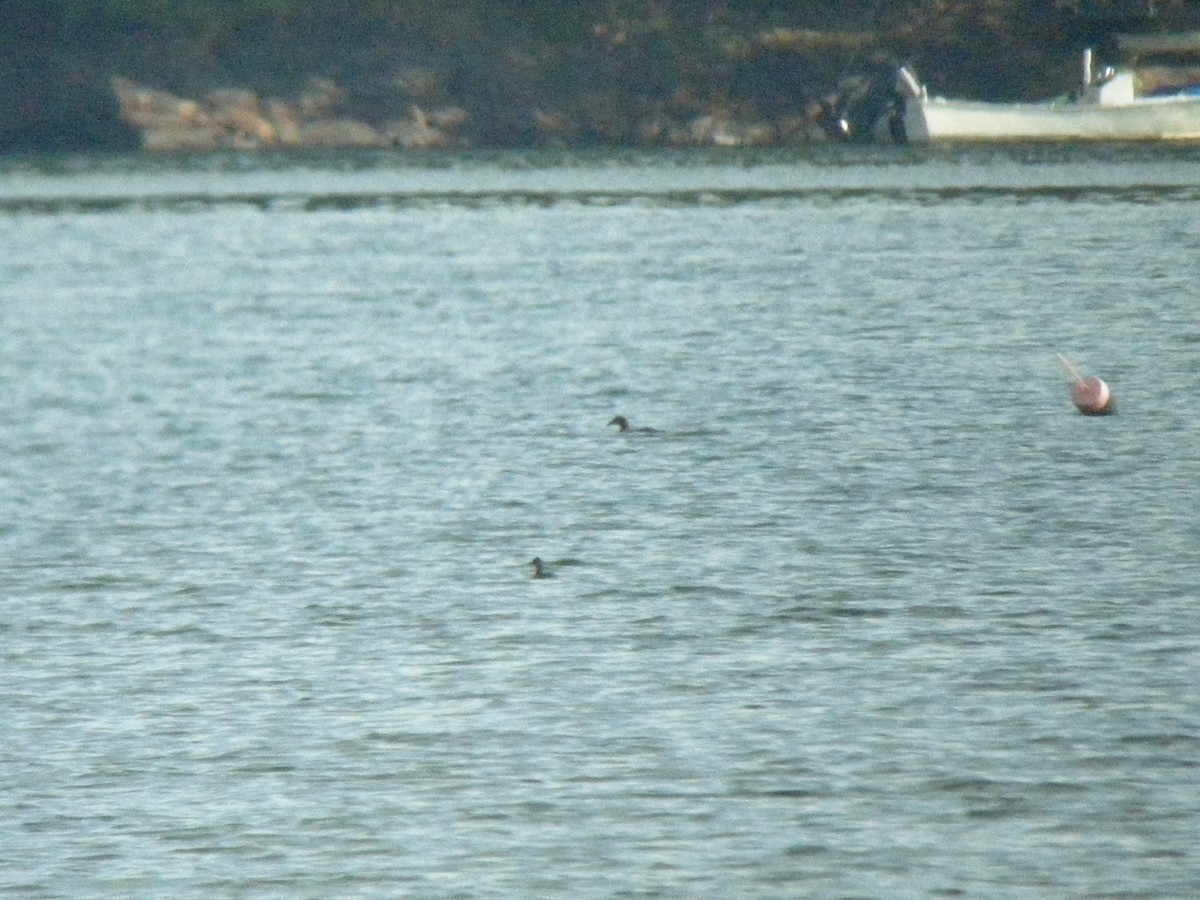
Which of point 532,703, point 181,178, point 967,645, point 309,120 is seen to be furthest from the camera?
point 309,120

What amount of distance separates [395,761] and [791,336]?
24324 mm

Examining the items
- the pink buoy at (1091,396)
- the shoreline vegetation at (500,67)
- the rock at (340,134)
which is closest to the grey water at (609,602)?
the pink buoy at (1091,396)

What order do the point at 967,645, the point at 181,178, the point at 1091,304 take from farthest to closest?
the point at 181,178
the point at 1091,304
the point at 967,645

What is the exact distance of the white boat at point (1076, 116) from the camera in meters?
113

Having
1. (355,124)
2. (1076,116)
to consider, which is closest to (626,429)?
(1076,116)

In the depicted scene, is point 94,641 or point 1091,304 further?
point 1091,304

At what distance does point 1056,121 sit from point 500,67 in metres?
35.7

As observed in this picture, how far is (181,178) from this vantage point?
10462 cm

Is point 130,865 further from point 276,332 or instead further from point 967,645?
point 276,332

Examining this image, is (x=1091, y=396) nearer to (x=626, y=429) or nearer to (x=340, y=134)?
(x=626, y=429)

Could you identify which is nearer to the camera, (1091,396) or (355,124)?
(1091,396)

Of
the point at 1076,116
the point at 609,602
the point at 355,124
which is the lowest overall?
the point at 355,124

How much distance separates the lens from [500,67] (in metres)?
139

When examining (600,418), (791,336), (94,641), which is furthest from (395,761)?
(791,336)
